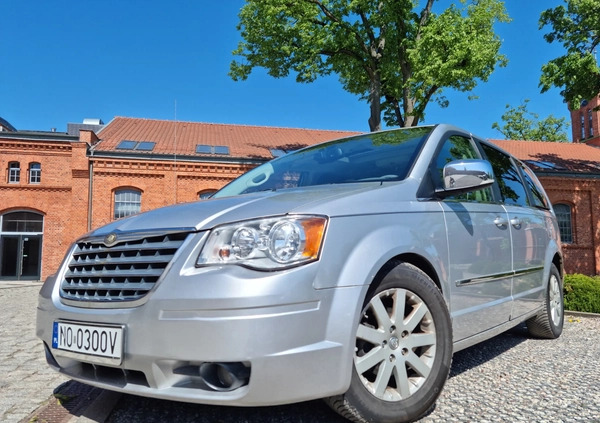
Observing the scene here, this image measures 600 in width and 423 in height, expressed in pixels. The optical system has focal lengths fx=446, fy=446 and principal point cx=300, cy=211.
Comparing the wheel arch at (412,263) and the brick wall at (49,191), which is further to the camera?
the brick wall at (49,191)

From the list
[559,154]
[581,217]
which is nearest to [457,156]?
[581,217]

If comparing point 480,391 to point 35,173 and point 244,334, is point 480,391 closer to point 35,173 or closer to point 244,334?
point 244,334

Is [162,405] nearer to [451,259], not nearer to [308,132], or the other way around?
[451,259]

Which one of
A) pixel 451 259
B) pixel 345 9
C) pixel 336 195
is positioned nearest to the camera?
pixel 336 195

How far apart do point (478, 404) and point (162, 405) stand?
1.94 meters

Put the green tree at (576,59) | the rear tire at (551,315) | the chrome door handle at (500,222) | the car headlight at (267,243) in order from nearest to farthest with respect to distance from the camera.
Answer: the car headlight at (267,243) → the chrome door handle at (500,222) → the rear tire at (551,315) → the green tree at (576,59)

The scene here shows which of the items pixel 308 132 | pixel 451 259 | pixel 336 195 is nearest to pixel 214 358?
pixel 336 195

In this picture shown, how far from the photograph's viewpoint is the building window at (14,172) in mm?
20578

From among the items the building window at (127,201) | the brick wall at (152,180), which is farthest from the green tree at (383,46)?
the building window at (127,201)

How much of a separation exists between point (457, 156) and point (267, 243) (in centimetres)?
202

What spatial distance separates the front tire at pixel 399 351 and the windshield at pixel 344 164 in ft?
2.45

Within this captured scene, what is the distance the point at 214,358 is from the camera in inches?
72.6

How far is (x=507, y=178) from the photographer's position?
410 cm

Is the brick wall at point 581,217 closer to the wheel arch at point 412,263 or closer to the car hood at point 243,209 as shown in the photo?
the wheel arch at point 412,263
